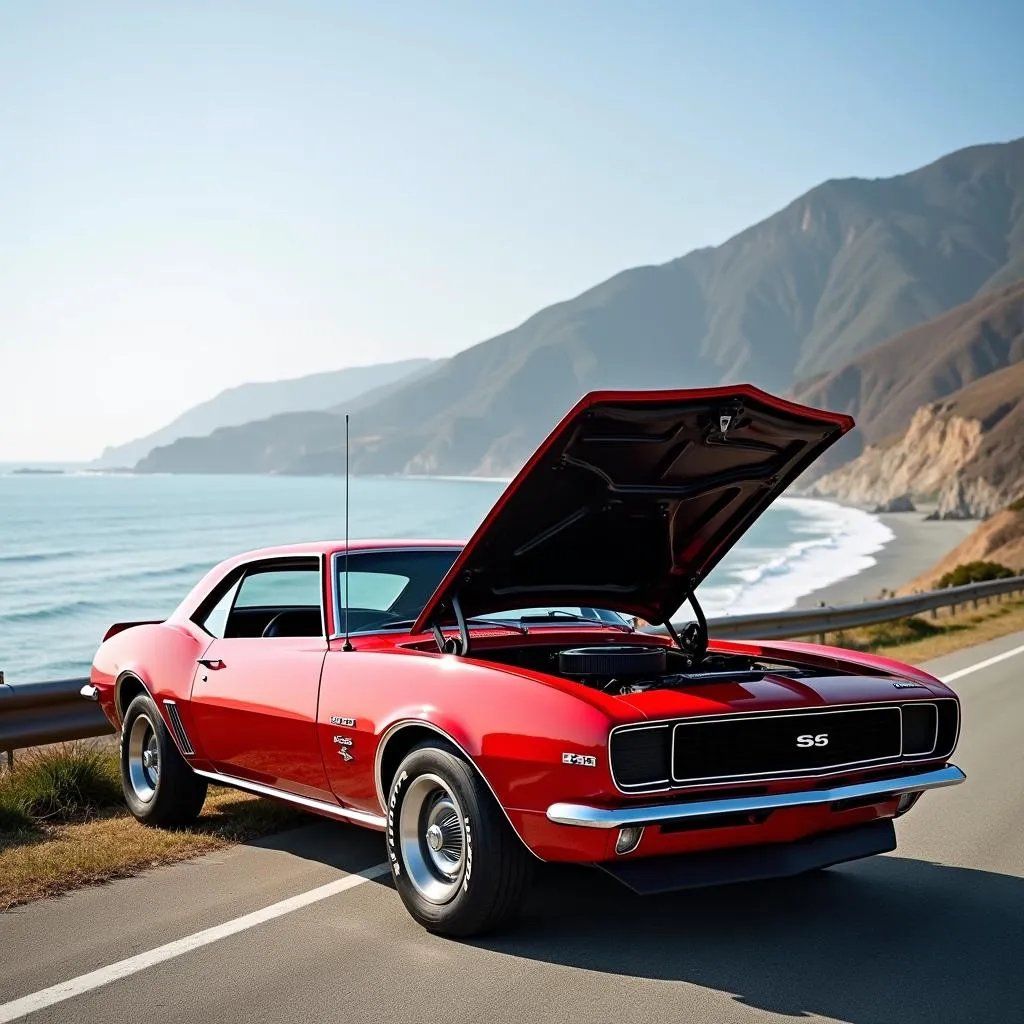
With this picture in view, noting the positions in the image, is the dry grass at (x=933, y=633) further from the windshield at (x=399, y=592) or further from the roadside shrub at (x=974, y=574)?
the windshield at (x=399, y=592)

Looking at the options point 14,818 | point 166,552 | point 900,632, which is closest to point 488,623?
point 14,818

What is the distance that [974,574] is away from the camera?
99.3ft

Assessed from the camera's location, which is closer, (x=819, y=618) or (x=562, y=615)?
(x=562, y=615)

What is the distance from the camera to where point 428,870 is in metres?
4.86

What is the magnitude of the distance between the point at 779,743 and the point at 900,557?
59577 mm

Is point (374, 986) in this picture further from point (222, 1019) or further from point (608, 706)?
point (608, 706)

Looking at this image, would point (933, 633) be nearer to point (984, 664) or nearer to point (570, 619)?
point (984, 664)

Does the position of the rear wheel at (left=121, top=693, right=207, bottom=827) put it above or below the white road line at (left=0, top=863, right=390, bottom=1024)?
above

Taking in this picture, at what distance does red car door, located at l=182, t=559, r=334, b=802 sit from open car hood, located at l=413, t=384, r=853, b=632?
65cm

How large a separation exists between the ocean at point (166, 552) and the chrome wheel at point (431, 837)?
69.5ft

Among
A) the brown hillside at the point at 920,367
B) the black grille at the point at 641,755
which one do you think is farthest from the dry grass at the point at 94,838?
the brown hillside at the point at 920,367

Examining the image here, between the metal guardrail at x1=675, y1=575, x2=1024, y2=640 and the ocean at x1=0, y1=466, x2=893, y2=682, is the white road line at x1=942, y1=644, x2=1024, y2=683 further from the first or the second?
the ocean at x1=0, y1=466, x2=893, y2=682

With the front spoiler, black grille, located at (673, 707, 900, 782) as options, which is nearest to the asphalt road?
the front spoiler

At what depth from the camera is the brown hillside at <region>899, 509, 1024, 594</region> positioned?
4406 centimetres
